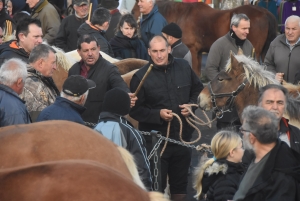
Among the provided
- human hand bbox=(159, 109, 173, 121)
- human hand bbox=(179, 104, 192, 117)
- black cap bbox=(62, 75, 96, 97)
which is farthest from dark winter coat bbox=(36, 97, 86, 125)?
human hand bbox=(179, 104, 192, 117)

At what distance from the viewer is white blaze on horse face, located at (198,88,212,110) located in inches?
289

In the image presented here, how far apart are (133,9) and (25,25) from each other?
22.4ft

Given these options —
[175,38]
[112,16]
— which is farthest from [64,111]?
[112,16]

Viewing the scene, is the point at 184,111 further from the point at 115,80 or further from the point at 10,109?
the point at 10,109

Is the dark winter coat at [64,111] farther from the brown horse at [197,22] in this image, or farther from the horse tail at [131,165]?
the brown horse at [197,22]

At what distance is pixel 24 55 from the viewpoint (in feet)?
25.7

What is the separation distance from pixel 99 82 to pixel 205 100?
1.26m

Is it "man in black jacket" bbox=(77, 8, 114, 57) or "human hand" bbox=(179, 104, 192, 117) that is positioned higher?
"man in black jacket" bbox=(77, 8, 114, 57)

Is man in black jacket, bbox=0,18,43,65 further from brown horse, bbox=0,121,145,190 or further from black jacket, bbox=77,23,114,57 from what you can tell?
brown horse, bbox=0,121,145,190

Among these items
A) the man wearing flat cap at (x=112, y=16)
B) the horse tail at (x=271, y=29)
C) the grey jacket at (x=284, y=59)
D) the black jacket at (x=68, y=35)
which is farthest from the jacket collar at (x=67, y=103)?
the horse tail at (x=271, y=29)

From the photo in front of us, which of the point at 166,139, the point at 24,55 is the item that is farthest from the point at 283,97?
the point at 24,55

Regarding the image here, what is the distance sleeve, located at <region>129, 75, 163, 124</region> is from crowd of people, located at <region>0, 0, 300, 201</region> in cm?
1

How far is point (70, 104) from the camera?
5.89 meters

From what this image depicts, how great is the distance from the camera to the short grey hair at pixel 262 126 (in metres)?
4.54
